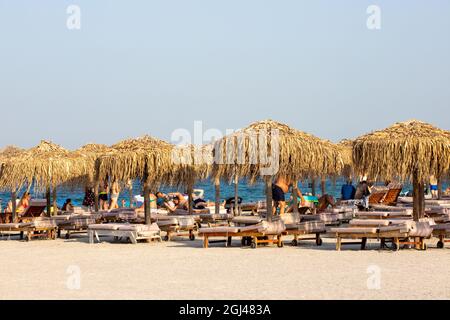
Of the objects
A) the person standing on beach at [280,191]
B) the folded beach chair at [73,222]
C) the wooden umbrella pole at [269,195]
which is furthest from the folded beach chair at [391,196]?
the folded beach chair at [73,222]

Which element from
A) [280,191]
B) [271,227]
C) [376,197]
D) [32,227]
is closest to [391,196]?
[376,197]

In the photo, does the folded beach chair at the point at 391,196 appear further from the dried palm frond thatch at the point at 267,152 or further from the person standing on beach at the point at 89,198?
the person standing on beach at the point at 89,198

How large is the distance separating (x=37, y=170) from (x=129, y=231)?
9.49ft

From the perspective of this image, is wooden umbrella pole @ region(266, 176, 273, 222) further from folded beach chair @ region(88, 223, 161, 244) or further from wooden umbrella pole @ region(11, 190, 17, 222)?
wooden umbrella pole @ region(11, 190, 17, 222)

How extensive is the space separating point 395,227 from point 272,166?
8.67ft

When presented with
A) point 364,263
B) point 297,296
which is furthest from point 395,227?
point 297,296

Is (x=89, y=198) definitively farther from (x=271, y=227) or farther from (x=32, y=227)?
(x=271, y=227)

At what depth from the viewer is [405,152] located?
14789mm

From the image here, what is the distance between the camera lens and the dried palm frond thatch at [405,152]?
1477 cm

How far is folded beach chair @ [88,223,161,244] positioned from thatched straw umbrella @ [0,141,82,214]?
192cm

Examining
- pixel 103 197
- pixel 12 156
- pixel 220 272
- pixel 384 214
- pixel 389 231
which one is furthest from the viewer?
pixel 103 197

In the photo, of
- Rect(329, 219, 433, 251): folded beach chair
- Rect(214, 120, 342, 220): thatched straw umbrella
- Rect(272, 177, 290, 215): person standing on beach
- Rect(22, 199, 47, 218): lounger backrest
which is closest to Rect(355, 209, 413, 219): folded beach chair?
Rect(214, 120, 342, 220): thatched straw umbrella

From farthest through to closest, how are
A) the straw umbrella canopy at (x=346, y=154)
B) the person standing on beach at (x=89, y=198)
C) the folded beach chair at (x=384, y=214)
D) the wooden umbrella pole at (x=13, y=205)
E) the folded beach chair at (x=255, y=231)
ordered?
the person standing on beach at (x=89, y=198), the straw umbrella canopy at (x=346, y=154), the wooden umbrella pole at (x=13, y=205), the folded beach chair at (x=384, y=214), the folded beach chair at (x=255, y=231)
